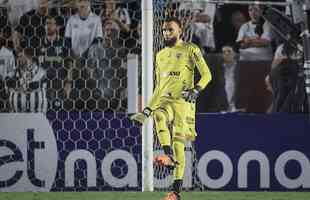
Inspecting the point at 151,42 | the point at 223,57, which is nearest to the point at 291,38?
the point at 223,57

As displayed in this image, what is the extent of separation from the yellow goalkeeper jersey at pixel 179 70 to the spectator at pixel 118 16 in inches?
81.8

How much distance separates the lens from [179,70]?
6.00 meters

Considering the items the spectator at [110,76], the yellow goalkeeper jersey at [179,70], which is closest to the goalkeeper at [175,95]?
the yellow goalkeeper jersey at [179,70]

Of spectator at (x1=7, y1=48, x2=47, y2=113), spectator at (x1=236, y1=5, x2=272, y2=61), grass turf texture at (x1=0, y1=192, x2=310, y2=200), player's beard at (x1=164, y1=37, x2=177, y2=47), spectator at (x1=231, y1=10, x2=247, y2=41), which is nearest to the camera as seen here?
player's beard at (x1=164, y1=37, x2=177, y2=47)

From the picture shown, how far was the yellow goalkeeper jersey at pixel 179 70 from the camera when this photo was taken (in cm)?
600

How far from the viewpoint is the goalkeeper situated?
6.00 m

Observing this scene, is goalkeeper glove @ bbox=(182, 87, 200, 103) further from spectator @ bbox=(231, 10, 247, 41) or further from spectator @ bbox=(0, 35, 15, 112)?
spectator @ bbox=(231, 10, 247, 41)

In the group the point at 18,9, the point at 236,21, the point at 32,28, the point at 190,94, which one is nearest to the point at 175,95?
the point at 190,94

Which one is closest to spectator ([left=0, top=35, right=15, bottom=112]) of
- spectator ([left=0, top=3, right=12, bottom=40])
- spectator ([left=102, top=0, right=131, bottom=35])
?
spectator ([left=0, top=3, right=12, bottom=40])

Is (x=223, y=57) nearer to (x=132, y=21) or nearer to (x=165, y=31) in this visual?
(x=132, y=21)

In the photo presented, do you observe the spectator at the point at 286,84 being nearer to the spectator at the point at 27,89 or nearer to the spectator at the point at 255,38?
the spectator at the point at 255,38

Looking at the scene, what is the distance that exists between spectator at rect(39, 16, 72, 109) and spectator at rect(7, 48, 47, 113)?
9cm

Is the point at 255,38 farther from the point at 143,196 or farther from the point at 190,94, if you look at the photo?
the point at 143,196

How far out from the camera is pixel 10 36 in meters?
7.72
